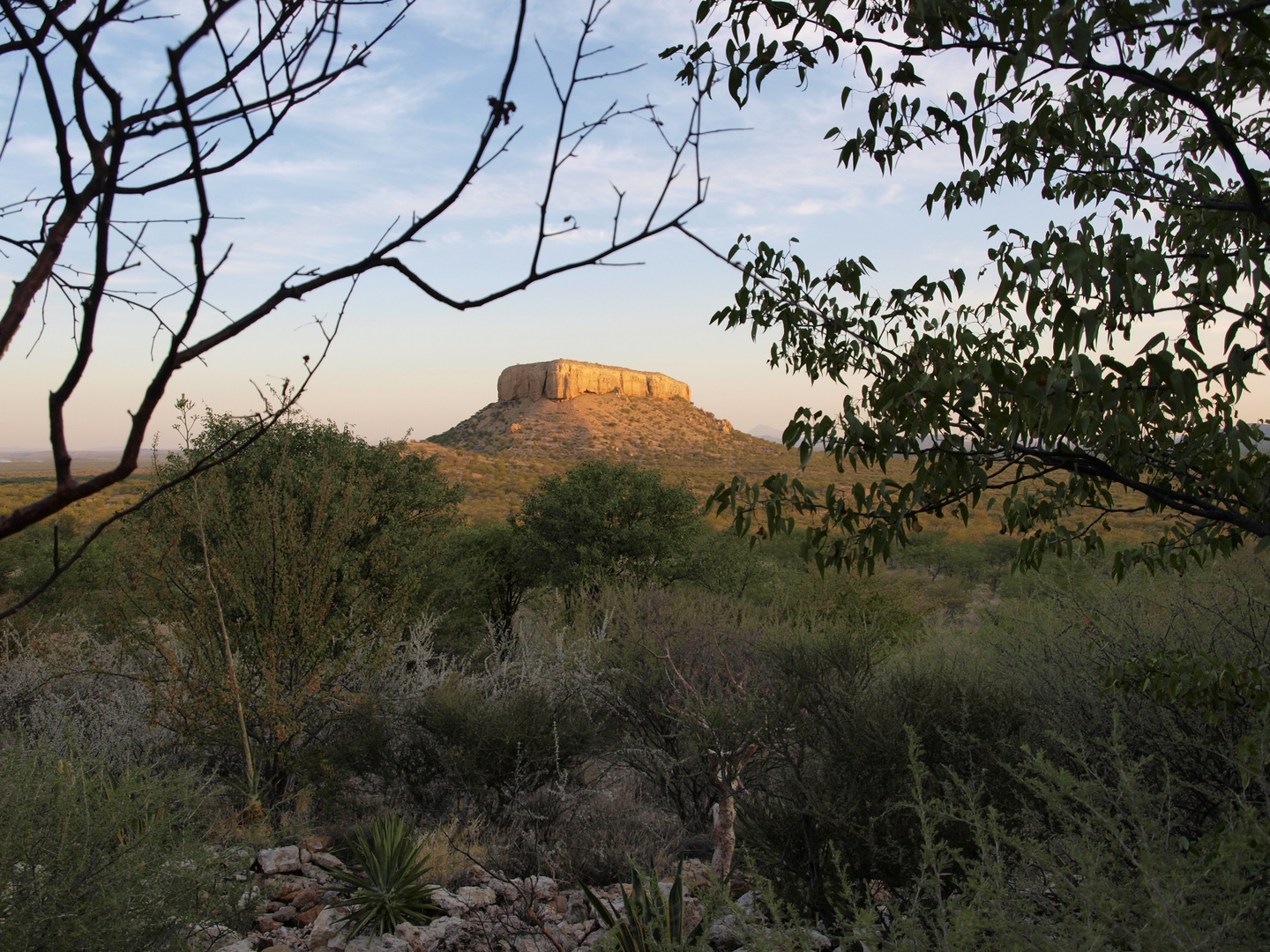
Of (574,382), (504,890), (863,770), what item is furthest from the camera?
(574,382)

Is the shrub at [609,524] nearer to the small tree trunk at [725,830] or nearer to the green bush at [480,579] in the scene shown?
the green bush at [480,579]

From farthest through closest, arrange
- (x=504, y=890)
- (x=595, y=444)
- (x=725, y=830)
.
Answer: (x=595, y=444) → (x=504, y=890) → (x=725, y=830)

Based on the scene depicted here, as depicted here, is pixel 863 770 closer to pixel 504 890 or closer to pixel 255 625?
pixel 504 890

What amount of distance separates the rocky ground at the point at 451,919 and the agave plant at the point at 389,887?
10 centimetres

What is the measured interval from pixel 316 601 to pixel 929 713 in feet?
21.5

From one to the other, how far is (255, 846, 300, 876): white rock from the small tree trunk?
3.83 metres

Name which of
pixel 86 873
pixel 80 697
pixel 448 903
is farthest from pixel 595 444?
pixel 86 873

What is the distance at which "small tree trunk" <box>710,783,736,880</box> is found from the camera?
19.0 feet

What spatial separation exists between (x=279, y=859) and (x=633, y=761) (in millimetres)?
4016

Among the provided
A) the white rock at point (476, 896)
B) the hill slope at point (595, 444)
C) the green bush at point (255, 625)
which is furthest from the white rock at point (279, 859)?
the hill slope at point (595, 444)

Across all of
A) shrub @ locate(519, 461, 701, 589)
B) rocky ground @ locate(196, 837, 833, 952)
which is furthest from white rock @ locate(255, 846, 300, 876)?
shrub @ locate(519, 461, 701, 589)

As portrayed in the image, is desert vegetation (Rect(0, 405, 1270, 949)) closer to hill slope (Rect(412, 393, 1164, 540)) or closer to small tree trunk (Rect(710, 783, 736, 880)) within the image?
small tree trunk (Rect(710, 783, 736, 880))

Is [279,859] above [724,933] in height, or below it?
below

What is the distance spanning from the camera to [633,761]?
9.32 meters
